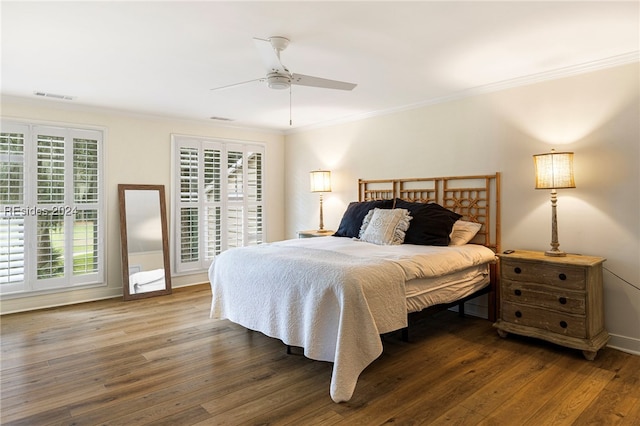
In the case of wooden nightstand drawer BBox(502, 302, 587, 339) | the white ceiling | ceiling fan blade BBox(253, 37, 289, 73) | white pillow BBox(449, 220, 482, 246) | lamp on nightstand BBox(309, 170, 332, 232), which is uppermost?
the white ceiling

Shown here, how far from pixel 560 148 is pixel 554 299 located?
4.50 ft

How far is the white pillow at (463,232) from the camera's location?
12.8ft

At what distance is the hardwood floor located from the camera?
2.27m

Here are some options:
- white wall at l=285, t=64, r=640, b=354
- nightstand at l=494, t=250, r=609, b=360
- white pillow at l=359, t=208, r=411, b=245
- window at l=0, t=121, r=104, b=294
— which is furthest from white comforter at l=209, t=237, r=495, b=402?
window at l=0, t=121, r=104, b=294

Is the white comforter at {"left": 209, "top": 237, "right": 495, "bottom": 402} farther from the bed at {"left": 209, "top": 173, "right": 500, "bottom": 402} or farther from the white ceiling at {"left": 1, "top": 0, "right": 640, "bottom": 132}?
the white ceiling at {"left": 1, "top": 0, "right": 640, "bottom": 132}

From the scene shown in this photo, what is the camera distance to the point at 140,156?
521 cm

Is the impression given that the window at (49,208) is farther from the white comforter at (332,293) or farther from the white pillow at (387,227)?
the white pillow at (387,227)

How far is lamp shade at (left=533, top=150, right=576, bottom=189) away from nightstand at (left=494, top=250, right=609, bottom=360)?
2.00ft

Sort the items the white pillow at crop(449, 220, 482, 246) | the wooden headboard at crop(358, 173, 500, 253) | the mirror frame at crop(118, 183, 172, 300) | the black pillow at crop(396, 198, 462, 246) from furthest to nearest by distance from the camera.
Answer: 1. the mirror frame at crop(118, 183, 172, 300)
2. the wooden headboard at crop(358, 173, 500, 253)
3. the white pillow at crop(449, 220, 482, 246)
4. the black pillow at crop(396, 198, 462, 246)

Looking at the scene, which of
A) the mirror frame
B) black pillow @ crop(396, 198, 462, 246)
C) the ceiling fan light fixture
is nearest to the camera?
the ceiling fan light fixture

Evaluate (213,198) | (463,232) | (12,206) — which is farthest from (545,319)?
(12,206)

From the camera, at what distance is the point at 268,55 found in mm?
2637

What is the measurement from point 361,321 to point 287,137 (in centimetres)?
464

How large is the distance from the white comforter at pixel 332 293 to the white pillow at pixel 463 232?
0.23 metres
